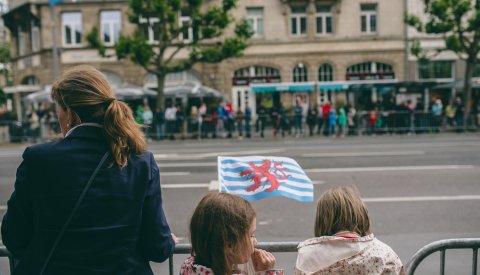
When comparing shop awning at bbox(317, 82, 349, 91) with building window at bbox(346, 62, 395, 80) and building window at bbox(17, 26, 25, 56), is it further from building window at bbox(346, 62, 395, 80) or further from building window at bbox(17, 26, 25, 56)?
building window at bbox(17, 26, 25, 56)

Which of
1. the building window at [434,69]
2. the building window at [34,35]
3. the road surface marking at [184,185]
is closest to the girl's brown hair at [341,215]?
the road surface marking at [184,185]

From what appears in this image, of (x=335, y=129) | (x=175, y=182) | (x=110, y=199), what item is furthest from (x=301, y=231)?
(x=335, y=129)

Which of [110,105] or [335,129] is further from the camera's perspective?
[335,129]

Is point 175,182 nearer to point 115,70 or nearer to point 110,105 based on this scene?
point 110,105

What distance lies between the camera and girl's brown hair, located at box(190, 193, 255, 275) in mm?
2242

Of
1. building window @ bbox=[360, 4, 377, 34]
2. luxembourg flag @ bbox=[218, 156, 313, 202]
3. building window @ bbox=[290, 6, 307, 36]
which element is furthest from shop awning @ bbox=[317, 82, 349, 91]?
luxembourg flag @ bbox=[218, 156, 313, 202]

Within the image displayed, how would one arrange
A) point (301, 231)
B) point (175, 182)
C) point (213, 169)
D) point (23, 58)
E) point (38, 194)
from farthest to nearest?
point (23, 58)
point (213, 169)
point (175, 182)
point (301, 231)
point (38, 194)

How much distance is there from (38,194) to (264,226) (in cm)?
558

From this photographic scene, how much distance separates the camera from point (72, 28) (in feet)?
109

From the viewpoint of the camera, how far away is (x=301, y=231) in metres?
7.20

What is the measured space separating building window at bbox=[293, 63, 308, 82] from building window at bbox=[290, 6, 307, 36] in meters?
2.18

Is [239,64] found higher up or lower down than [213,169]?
higher up

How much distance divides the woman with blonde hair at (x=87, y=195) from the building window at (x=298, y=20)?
3159 centimetres

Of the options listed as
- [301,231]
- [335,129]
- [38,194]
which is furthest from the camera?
[335,129]
